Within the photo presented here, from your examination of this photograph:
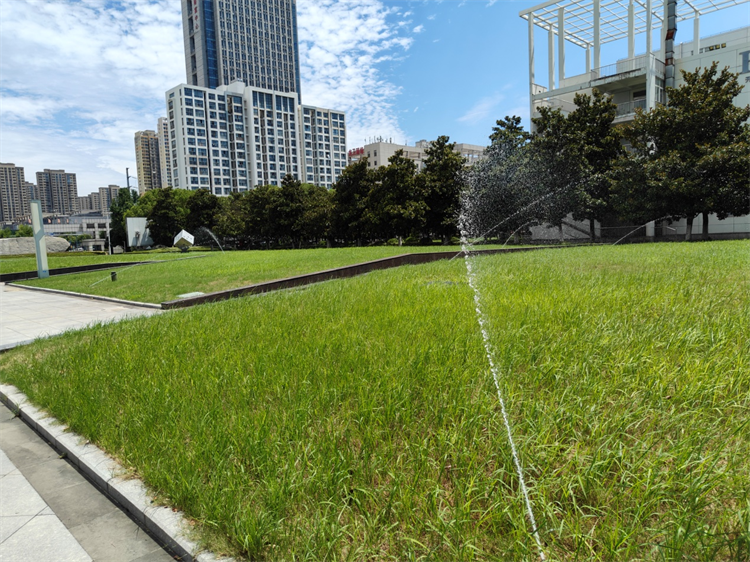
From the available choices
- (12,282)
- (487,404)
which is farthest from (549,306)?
(12,282)

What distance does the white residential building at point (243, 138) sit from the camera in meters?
117

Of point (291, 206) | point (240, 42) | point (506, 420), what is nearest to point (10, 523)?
point (506, 420)

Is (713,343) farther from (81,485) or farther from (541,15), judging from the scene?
(541,15)

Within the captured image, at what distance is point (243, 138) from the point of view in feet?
413

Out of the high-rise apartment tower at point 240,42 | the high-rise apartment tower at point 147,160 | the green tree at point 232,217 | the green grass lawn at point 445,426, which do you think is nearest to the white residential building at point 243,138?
the high-rise apartment tower at point 240,42

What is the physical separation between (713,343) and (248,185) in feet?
434

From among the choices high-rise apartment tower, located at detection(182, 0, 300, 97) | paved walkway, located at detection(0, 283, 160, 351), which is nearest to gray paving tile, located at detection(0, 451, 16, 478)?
paved walkway, located at detection(0, 283, 160, 351)

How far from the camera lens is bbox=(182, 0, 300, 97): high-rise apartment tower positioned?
140 meters

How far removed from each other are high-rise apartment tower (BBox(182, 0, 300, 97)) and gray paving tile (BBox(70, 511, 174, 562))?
155 m

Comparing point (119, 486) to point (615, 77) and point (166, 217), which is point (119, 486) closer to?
point (615, 77)

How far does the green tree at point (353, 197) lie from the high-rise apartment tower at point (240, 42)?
11776cm

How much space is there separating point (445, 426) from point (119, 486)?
7.13 feet

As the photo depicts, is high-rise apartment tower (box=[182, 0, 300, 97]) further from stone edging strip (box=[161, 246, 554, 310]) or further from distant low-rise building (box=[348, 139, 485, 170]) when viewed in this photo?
stone edging strip (box=[161, 246, 554, 310])

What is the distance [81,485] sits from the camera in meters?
3.22
